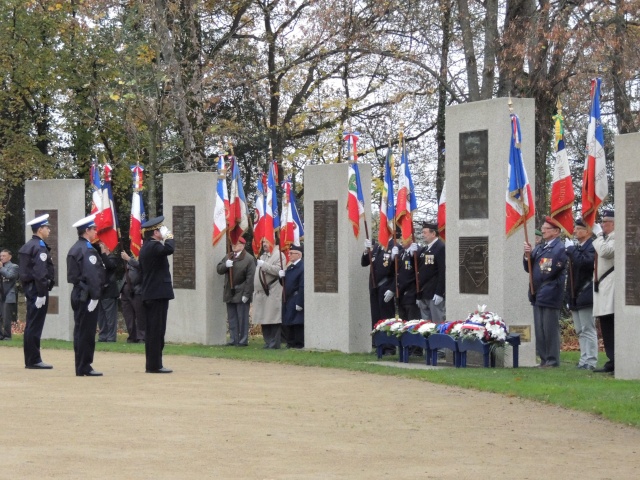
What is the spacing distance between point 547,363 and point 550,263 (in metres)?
1.33

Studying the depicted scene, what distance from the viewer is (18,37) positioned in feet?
108

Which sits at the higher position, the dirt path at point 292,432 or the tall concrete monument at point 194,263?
the tall concrete monument at point 194,263

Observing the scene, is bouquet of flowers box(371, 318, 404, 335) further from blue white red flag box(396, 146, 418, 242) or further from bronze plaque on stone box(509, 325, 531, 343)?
blue white red flag box(396, 146, 418, 242)

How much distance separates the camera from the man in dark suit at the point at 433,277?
1739 cm

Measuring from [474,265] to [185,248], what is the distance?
6822mm

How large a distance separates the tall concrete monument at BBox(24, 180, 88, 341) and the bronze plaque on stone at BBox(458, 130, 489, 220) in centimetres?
883

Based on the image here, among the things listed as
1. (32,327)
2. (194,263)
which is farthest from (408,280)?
(32,327)

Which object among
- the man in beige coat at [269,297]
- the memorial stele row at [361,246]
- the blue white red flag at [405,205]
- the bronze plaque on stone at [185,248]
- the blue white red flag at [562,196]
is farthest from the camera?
the bronze plaque on stone at [185,248]

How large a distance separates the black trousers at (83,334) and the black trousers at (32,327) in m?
1.05

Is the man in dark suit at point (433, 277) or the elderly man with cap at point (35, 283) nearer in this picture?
the elderly man with cap at point (35, 283)

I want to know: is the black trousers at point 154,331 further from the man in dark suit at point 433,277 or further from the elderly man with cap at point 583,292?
the elderly man with cap at point 583,292

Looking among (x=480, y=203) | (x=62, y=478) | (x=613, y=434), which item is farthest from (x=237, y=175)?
(x=62, y=478)

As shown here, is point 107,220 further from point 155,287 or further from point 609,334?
point 609,334

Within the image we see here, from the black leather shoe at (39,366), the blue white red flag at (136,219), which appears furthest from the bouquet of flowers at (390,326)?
the blue white red flag at (136,219)
